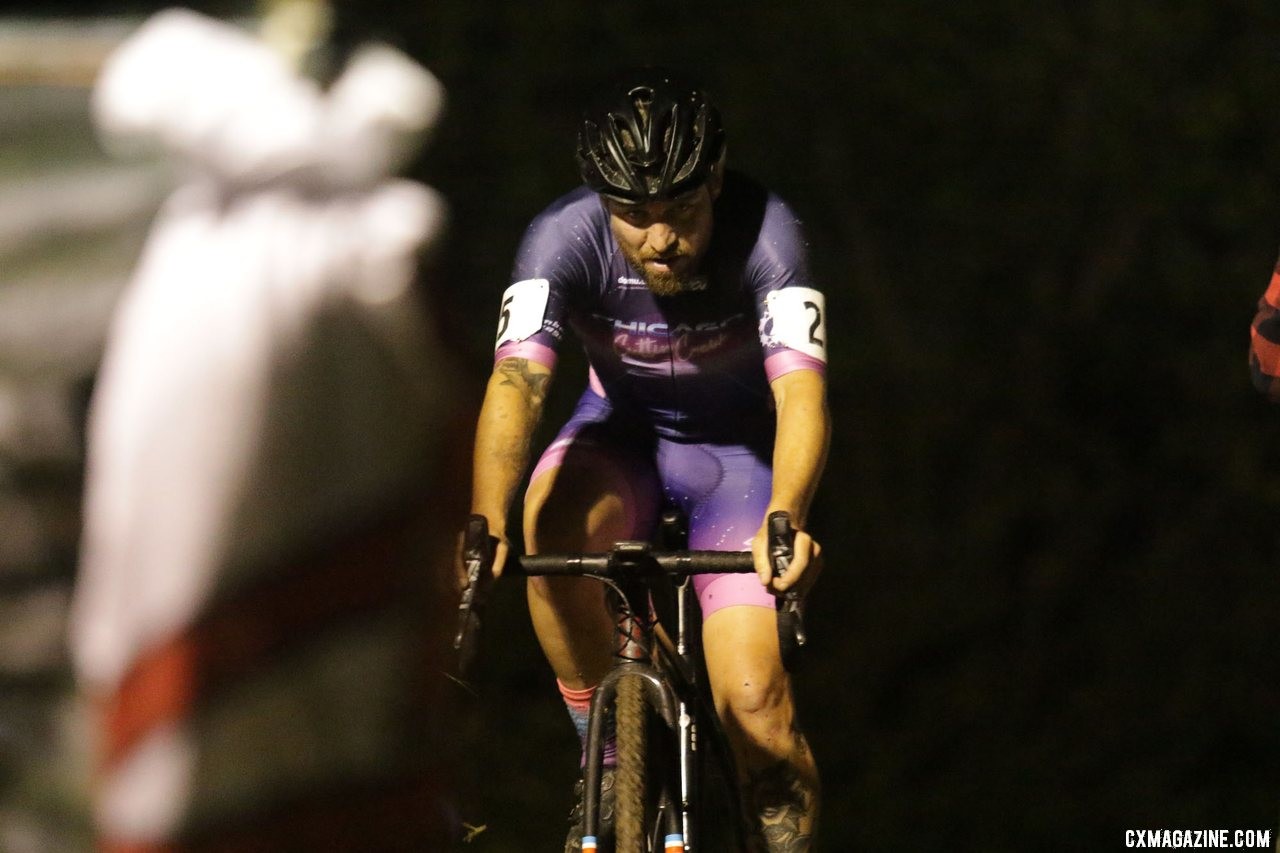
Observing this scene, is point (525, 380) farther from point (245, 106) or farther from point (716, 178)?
point (245, 106)

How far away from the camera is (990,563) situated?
696cm

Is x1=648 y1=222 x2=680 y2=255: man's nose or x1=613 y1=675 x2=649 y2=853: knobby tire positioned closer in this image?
x1=613 y1=675 x2=649 y2=853: knobby tire

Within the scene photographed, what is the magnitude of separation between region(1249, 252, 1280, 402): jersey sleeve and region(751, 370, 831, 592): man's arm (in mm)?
979

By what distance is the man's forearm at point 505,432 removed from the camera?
10.8ft

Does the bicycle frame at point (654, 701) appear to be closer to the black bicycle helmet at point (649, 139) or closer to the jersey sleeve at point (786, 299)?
the jersey sleeve at point (786, 299)

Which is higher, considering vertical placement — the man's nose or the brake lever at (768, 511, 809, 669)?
the man's nose

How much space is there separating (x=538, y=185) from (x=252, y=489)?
17.4 feet

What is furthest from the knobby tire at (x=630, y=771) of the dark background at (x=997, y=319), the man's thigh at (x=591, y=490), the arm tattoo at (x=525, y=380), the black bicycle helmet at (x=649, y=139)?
the dark background at (x=997, y=319)

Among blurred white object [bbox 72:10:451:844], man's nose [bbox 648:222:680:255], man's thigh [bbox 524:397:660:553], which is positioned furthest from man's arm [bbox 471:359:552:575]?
blurred white object [bbox 72:10:451:844]

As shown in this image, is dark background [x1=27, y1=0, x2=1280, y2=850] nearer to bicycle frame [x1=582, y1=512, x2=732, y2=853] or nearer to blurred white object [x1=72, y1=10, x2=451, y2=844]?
bicycle frame [x1=582, y1=512, x2=732, y2=853]

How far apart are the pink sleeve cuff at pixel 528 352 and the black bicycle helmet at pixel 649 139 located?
0.35 meters

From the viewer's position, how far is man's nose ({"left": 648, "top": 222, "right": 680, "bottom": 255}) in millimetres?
3393

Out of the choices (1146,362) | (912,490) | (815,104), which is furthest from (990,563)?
(815,104)

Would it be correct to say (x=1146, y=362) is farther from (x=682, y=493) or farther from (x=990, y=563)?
(x=682, y=493)
